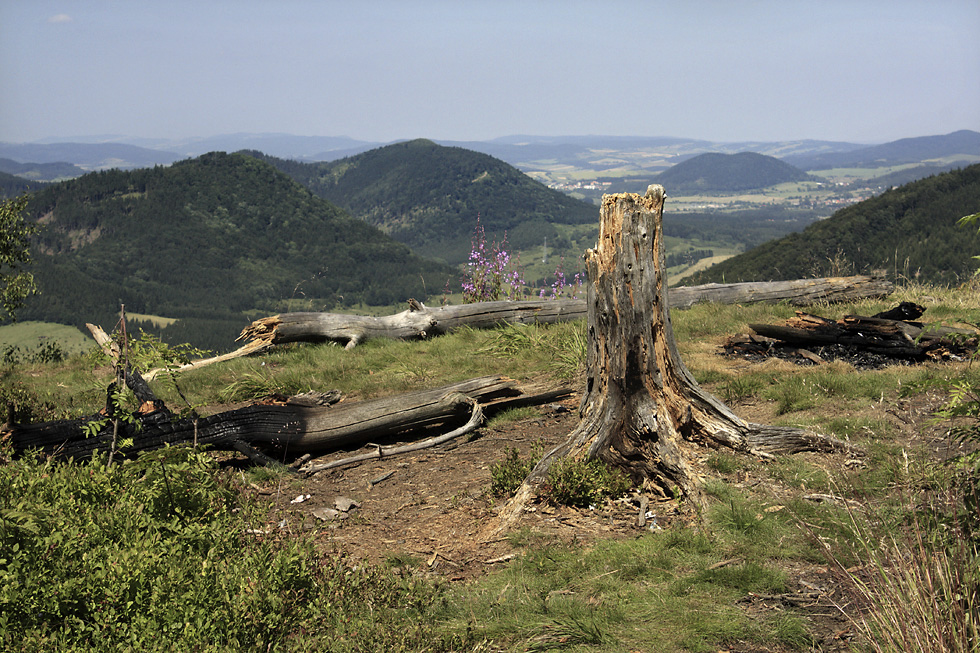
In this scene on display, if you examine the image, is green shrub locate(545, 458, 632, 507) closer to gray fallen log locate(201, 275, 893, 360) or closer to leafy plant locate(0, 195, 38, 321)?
gray fallen log locate(201, 275, 893, 360)

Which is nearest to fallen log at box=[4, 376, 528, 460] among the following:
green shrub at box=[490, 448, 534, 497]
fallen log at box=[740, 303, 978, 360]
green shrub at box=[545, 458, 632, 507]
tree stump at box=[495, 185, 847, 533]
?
green shrub at box=[490, 448, 534, 497]

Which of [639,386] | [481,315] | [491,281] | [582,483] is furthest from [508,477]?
[491,281]

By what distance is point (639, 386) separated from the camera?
5.12 metres

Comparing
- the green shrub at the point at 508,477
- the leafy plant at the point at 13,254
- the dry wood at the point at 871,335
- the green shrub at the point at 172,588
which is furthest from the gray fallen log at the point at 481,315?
the green shrub at the point at 172,588

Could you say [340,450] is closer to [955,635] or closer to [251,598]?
[251,598]

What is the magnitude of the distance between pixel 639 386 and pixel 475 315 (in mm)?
6487

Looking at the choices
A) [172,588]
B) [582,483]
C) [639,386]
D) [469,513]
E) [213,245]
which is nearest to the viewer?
[172,588]

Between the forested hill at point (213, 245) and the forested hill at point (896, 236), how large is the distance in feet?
195

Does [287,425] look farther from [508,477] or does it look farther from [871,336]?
[871,336]

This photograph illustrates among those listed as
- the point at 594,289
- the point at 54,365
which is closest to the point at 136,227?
the point at 54,365

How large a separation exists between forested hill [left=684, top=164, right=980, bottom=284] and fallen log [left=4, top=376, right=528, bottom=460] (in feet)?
134

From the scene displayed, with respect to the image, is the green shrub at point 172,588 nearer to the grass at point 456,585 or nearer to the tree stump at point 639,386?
the grass at point 456,585

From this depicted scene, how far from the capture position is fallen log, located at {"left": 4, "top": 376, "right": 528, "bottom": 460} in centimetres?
549

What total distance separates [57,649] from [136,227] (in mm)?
144966
